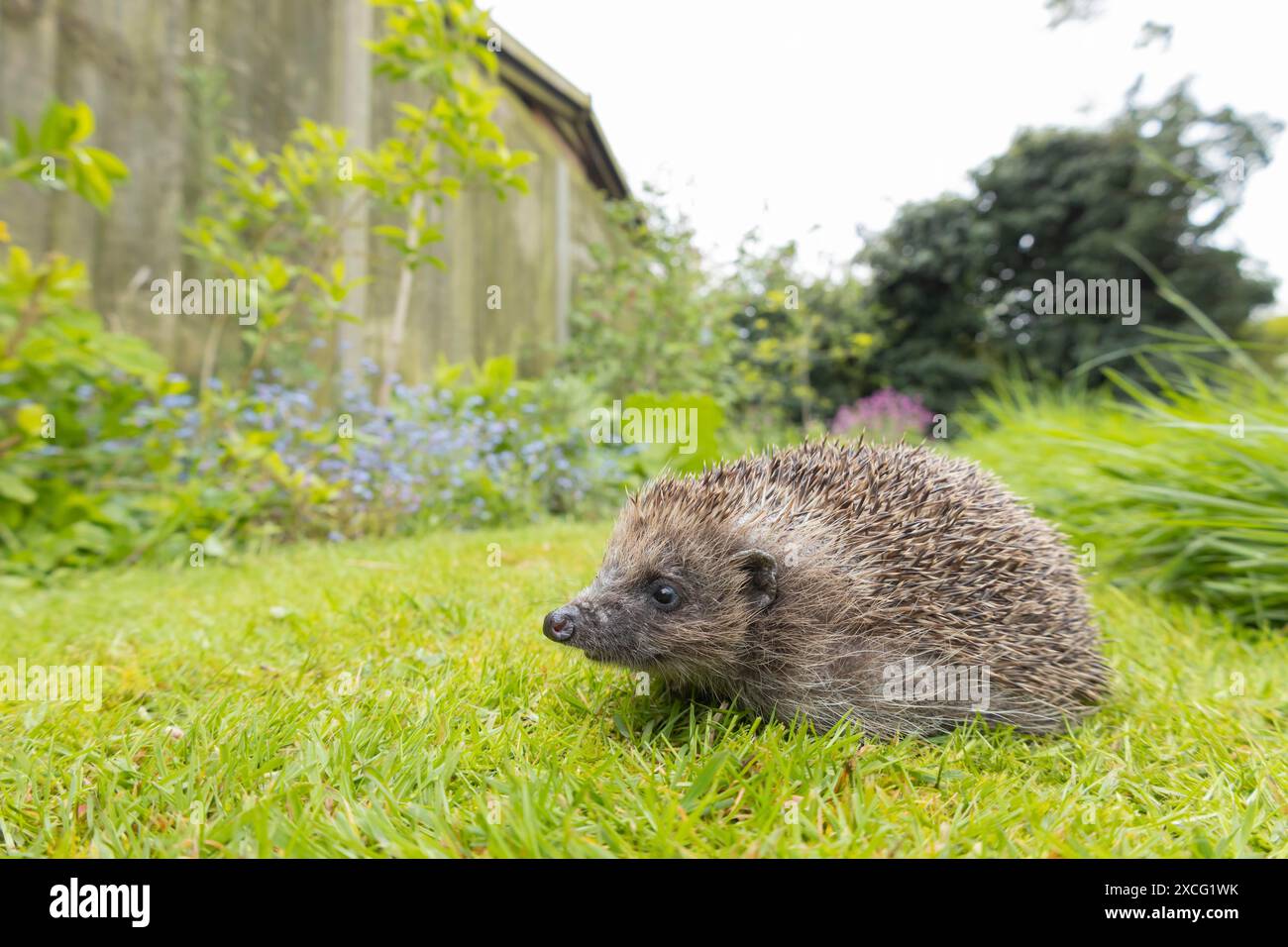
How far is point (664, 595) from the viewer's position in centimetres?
240

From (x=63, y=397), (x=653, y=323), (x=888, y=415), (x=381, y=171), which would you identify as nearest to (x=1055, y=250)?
(x=888, y=415)

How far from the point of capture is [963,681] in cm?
228

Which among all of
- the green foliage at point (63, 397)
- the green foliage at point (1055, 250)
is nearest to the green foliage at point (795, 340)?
the green foliage at point (1055, 250)

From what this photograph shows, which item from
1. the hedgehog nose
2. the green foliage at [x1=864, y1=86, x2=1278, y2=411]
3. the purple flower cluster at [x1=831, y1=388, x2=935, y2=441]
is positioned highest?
the green foliage at [x1=864, y1=86, x2=1278, y2=411]

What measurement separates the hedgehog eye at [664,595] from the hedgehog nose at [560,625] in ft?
1.00

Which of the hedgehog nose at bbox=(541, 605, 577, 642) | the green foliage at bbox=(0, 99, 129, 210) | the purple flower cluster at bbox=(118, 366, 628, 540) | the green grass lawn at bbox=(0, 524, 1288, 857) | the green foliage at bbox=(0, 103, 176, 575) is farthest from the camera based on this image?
the purple flower cluster at bbox=(118, 366, 628, 540)

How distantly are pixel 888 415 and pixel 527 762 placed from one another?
13.7 meters

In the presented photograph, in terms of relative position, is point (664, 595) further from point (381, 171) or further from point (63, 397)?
point (63, 397)

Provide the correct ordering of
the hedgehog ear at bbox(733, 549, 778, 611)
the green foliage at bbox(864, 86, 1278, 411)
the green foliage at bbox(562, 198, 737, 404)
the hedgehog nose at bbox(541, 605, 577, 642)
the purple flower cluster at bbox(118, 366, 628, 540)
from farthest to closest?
the green foliage at bbox(864, 86, 1278, 411) → the green foliage at bbox(562, 198, 737, 404) → the purple flower cluster at bbox(118, 366, 628, 540) → the hedgehog ear at bbox(733, 549, 778, 611) → the hedgehog nose at bbox(541, 605, 577, 642)

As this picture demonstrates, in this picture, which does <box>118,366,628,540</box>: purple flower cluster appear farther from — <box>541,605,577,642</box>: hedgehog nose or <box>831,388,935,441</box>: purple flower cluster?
<box>831,388,935,441</box>: purple flower cluster

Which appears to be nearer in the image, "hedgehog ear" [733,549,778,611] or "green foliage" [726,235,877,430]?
"hedgehog ear" [733,549,778,611]

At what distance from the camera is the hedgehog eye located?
238 cm

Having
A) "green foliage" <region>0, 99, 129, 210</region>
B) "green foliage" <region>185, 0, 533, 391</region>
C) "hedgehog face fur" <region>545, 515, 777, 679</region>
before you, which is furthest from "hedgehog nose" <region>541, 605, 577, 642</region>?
"green foliage" <region>185, 0, 533, 391</region>
